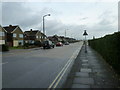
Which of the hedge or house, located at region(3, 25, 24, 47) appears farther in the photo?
house, located at region(3, 25, 24, 47)

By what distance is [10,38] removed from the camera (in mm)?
56531

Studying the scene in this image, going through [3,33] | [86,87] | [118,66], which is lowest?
[86,87]

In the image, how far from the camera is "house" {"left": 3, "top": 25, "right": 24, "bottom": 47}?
5655 centimetres

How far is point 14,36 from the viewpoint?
5759 centimetres

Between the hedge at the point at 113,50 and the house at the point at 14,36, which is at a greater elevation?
the house at the point at 14,36

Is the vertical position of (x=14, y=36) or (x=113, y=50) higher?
(x=14, y=36)

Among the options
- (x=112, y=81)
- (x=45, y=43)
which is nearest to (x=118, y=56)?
(x=112, y=81)

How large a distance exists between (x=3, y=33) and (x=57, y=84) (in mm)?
50435

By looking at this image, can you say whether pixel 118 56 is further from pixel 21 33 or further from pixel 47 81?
pixel 21 33

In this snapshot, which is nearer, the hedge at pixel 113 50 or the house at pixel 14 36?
the hedge at pixel 113 50

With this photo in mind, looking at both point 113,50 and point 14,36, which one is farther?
point 14,36

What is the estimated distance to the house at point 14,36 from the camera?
56547mm

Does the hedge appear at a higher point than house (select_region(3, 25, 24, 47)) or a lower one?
lower

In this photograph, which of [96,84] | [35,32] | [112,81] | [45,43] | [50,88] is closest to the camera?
[50,88]
